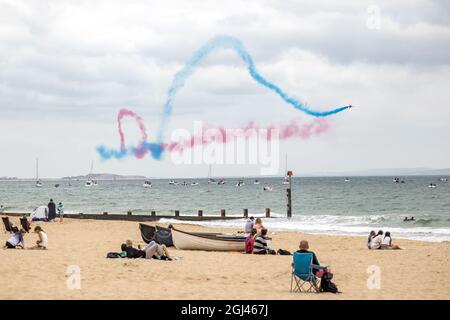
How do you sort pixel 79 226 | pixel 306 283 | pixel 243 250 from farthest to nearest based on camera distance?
pixel 79 226
pixel 243 250
pixel 306 283

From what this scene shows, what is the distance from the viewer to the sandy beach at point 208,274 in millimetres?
16562

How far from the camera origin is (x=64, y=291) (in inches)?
641

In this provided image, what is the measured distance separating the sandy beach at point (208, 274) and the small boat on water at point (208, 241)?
0.86m

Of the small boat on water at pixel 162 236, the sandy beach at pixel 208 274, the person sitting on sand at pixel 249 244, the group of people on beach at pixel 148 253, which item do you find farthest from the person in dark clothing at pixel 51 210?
the group of people on beach at pixel 148 253

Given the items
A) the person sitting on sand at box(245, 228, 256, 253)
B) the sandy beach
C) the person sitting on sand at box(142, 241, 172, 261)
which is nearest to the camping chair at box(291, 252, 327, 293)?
the sandy beach

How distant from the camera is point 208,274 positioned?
2036 cm

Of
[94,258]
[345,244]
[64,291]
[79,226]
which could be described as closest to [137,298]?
[64,291]

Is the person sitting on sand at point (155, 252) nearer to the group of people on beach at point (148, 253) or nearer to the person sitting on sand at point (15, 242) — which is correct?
the group of people on beach at point (148, 253)

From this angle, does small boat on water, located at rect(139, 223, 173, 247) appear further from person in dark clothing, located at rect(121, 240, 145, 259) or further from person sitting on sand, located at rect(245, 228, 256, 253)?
person in dark clothing, located at rect(121, 240, 145, 259)

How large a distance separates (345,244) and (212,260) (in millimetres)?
11471

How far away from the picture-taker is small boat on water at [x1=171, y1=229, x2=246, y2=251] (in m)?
28.1

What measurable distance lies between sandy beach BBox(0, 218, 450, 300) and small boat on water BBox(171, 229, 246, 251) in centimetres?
86

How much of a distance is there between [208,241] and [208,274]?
8487 mm
